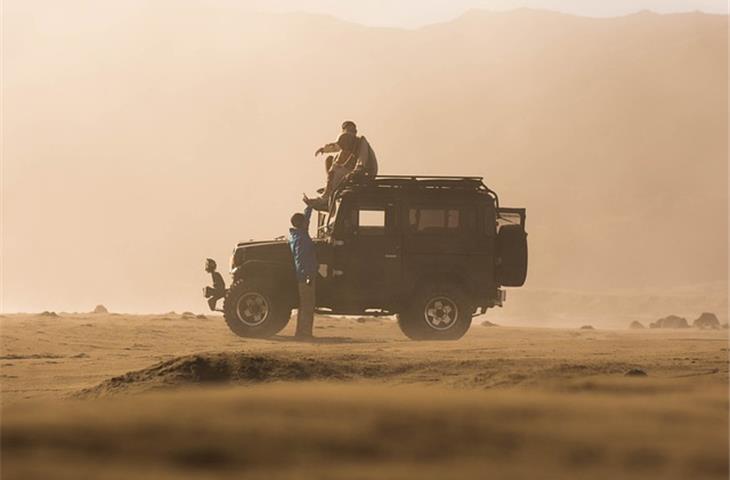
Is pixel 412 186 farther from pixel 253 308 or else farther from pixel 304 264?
pixel 253 308

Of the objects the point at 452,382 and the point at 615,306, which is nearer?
the point at 452,382

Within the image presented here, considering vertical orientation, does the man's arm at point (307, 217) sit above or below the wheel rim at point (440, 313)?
above

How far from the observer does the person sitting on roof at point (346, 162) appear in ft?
62.0

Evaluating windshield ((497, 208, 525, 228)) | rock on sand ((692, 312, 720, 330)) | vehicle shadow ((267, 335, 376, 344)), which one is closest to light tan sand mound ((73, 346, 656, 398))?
vehicle shadow ((267, 335, 376, 344))

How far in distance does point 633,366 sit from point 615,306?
41.3 metres

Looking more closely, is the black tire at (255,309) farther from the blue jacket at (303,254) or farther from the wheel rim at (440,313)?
the wheel rim at (440,313)

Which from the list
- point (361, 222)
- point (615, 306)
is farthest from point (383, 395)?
point (615, 306)

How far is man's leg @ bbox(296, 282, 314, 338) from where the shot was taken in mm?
18016

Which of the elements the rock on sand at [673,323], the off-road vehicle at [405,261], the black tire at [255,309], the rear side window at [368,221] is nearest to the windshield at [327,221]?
the off-road vehicle at [405,261]

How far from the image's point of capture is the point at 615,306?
53000 mm

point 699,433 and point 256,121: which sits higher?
point 256,121

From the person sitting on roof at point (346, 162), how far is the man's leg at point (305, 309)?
1.45m

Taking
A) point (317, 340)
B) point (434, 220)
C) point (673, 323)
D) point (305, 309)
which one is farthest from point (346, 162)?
point (673, 323)

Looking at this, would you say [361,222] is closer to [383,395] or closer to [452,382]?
[452,382]
